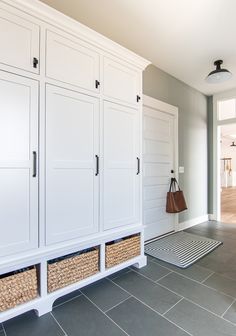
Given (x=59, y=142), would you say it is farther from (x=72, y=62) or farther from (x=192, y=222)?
(x=192, y=222)

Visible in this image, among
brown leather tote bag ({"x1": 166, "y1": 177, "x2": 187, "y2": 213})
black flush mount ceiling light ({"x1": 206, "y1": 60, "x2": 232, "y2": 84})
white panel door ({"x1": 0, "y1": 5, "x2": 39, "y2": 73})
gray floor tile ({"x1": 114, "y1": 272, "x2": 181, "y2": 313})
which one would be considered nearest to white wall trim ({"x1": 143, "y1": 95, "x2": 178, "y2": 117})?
black flush mount ceiling light ({"x1": 206, "y1": 60, "x2": 232, "y2": 84})

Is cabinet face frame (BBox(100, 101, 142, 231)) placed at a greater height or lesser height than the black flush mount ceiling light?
lesser

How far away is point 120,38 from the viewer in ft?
8.15

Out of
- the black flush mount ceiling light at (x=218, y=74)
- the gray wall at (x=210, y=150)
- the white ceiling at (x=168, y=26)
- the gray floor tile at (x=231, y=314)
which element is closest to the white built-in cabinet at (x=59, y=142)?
the white ceiling at (x=168, y=26)

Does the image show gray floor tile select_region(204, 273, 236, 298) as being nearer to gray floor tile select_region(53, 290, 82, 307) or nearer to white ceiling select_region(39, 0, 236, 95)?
gray floor tile select_region(53, 290, 82, 307)

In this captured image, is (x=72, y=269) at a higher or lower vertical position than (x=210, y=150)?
lower

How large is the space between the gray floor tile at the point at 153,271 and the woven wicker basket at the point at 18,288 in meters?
1.11

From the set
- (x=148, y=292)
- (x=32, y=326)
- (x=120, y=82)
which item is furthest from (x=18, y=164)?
(x=148, y=292)

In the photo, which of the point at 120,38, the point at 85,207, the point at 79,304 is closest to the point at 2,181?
the point at 85,207

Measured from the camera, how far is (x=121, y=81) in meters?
2.15

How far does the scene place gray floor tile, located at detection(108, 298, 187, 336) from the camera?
4.55 ft

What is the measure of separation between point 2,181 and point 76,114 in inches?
31.5

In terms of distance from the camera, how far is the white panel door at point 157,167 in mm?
3033

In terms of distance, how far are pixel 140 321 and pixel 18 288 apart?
92cm
